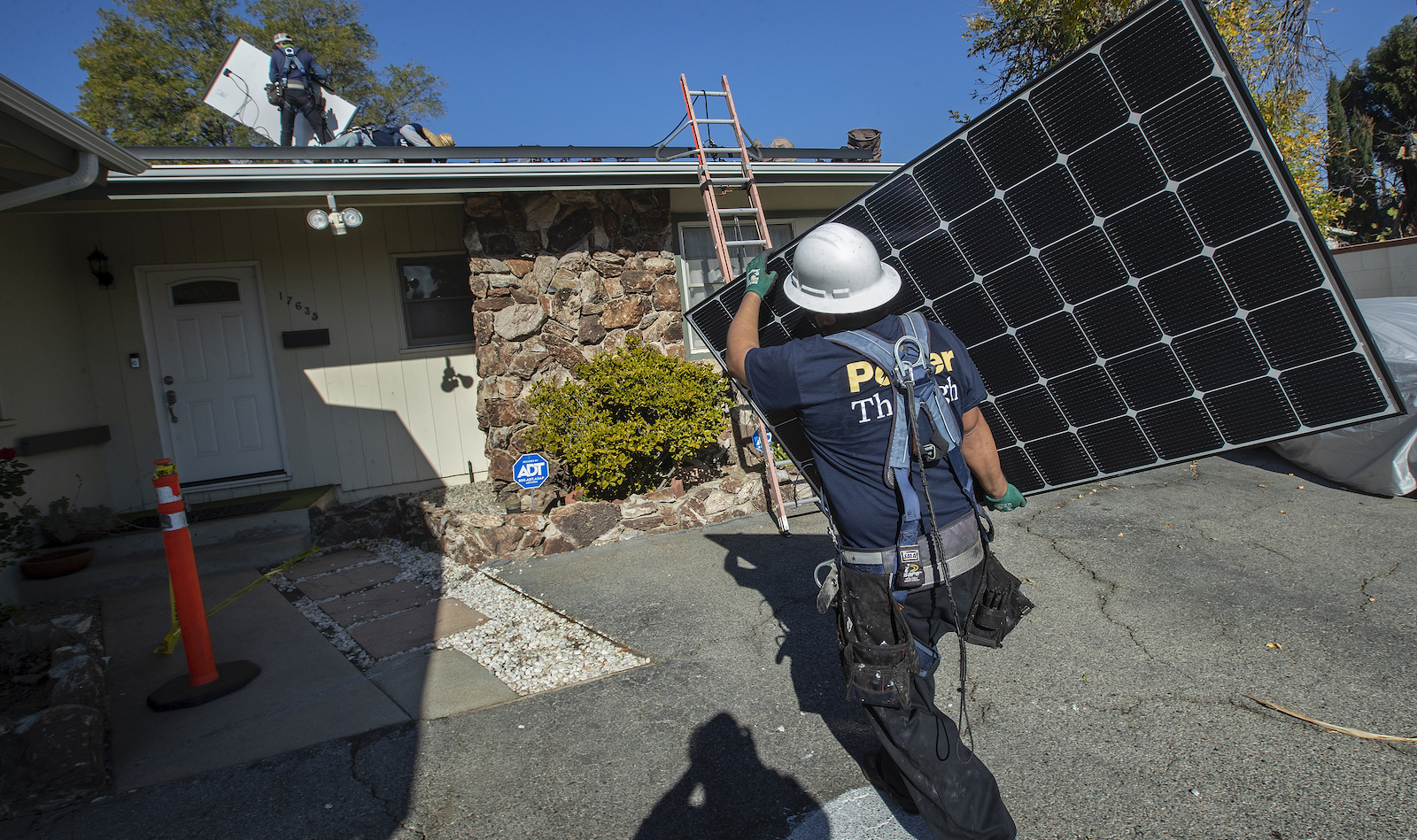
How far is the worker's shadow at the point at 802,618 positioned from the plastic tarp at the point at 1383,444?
4146 millimetres

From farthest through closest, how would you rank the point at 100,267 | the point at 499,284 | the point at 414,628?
the point at 499,284, the point at 100,267, the point at 414,628

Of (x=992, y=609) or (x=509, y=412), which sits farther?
(x=509, y=412)

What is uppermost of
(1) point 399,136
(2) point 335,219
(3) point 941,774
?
(1) point 399,136

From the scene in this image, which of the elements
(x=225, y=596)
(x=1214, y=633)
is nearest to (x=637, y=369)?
(x=225, y=596)

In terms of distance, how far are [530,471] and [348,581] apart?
5.37 ft

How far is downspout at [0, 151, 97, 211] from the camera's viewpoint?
4.74m

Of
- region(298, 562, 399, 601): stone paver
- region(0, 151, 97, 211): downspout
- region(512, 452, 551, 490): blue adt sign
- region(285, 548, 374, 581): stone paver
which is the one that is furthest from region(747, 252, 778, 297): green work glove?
region(285, 548, 374, 581): stone paver

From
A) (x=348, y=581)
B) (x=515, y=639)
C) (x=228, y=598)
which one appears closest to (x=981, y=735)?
(x=515, y=639)

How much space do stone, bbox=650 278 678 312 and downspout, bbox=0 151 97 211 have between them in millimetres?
4790

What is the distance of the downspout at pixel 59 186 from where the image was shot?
474 cm

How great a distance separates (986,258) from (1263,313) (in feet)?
3.39

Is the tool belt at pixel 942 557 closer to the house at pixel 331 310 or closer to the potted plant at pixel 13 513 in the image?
the potted plant at pixel 13 513

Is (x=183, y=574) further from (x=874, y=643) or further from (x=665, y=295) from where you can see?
(x=665, y=295)

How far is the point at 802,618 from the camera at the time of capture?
4566 millimetres
